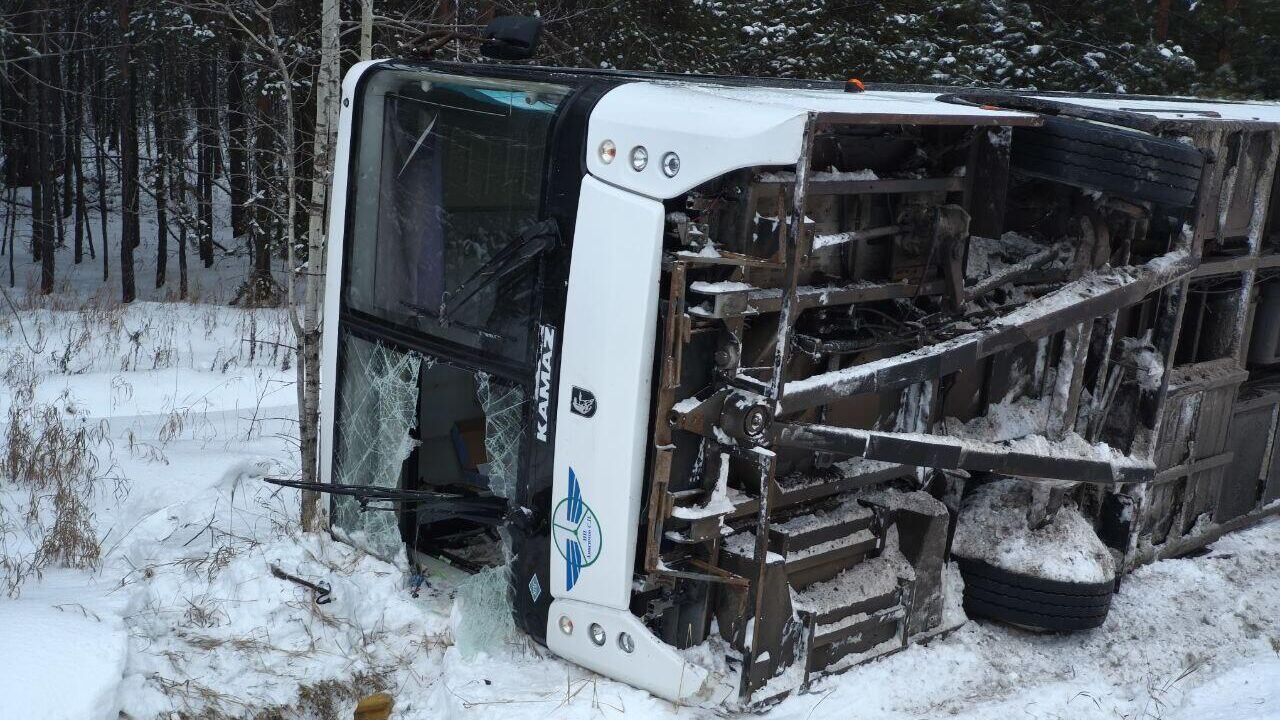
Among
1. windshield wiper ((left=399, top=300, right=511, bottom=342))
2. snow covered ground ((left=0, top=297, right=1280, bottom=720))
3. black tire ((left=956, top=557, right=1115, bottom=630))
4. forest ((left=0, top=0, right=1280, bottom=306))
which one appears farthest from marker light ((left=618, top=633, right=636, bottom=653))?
forest ((left=0, top=0, right=1280, bottom=306))

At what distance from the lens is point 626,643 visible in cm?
382

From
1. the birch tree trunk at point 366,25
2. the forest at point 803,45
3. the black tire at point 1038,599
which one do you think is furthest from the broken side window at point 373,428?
the forest at point 803,45

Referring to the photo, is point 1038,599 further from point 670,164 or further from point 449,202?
→ point 449,202

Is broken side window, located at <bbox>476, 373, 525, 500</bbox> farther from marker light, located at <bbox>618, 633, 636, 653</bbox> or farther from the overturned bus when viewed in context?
marker light, located at <bbox>618, 633, 636, 653</bbox>

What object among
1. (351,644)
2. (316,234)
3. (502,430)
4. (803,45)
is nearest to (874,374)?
(502,430)

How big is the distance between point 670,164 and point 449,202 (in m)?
1.17

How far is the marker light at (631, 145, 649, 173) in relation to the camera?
3588 mm

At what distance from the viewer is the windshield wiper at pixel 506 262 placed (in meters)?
3.85

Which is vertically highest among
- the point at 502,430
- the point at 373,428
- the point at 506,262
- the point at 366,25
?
the point at 366,25

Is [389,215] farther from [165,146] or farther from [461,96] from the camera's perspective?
[165,146]

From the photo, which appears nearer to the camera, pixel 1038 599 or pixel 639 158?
pixel 639 158

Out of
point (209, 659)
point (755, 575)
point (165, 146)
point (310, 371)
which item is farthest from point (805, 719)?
point (165, 146)

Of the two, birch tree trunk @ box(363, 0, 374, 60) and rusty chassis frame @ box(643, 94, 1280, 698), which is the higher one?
birch tree trunk @ box(363, 0, 374, 60)

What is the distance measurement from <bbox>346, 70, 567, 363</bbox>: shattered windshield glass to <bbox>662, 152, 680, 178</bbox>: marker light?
57 centimetres
